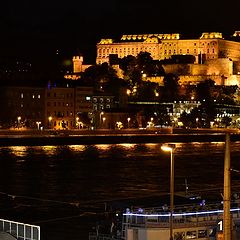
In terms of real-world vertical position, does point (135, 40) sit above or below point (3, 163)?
above

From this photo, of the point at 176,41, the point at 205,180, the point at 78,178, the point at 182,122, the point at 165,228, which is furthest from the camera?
the point at 176,41

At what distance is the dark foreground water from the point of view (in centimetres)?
2014

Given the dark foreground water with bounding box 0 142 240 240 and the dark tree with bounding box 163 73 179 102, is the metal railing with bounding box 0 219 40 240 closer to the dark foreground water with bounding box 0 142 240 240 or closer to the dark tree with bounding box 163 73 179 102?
the dark foreground water with bounding box 0 142 240 240

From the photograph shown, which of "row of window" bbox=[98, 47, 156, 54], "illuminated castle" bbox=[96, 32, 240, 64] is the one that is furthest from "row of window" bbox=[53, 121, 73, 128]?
"row of window" bbox=[98, 47, 156, 54]

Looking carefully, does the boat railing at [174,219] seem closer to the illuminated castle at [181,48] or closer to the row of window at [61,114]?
the row of window at [61,114]

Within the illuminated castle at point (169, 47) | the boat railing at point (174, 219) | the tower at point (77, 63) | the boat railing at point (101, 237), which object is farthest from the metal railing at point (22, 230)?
the illuminated castle at point (169, 47)

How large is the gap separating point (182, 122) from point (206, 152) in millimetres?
32887

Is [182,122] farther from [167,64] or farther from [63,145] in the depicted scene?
[63,145]

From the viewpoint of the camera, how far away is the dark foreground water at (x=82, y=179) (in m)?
20.1

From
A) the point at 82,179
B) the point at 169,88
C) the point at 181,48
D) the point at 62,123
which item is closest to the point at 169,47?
the point at 181,48

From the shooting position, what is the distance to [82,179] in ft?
111

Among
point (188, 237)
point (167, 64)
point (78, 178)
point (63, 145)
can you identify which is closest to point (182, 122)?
point (167, 64)

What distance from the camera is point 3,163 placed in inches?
1656

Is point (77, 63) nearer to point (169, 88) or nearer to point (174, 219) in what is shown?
point (169, 88)
